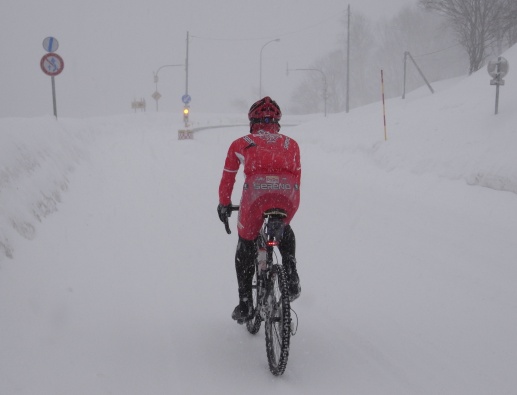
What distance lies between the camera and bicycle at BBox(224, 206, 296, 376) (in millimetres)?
3197

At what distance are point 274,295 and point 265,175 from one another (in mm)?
894

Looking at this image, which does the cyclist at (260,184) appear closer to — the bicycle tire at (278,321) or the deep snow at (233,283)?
the bicycle tire at (278,321)

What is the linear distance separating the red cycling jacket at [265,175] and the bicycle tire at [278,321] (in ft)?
1.47

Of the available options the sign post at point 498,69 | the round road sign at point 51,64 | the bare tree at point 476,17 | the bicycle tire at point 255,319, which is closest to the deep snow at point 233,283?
the bicycle tire at point 255,319

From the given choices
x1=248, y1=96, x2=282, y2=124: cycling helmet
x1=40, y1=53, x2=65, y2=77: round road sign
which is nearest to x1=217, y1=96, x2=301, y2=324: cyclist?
x1=248, y1=96, x2=282, y2=124: cycling helmet

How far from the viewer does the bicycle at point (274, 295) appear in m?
3.20

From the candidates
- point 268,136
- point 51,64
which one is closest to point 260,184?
point 268,136

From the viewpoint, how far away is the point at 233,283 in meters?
5.26

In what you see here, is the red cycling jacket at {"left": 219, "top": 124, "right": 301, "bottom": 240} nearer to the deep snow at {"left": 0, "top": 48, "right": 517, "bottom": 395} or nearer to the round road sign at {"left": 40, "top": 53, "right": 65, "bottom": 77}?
the deep snow at {"left": 0, "top": 48, "right": 517, "bottom": 395}

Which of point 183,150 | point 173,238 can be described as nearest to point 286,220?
point 173,238

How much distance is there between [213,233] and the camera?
7.18 meters

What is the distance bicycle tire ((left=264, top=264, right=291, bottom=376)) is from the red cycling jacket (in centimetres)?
45

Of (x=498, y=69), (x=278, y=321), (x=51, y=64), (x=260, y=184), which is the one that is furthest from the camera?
(x=51, y=64)

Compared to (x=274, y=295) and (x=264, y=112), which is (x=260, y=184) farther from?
(x=274, y=295)
